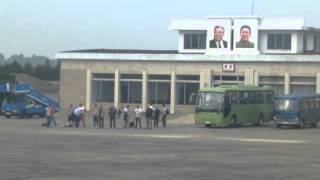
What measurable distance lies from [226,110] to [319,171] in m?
33.3

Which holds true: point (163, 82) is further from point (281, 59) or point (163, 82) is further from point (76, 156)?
point (76, 156)

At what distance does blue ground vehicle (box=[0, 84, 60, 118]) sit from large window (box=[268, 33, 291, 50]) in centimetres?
2363

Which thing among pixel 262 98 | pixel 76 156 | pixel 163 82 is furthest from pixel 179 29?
pixel 76 156

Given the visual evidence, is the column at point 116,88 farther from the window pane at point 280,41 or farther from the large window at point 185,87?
the window pane at point 280,41

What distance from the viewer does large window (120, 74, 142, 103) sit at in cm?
8162

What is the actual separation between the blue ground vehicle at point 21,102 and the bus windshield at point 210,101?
1991 centimetres

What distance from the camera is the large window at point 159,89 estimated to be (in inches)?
3184

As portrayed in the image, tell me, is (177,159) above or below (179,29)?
below

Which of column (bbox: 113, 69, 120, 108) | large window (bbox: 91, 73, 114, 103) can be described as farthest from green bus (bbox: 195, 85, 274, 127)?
large window (bbox: 91, 73, 114, 103)

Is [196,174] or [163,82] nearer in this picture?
[196,174]

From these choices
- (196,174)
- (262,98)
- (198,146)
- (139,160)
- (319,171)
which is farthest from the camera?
(262,98)

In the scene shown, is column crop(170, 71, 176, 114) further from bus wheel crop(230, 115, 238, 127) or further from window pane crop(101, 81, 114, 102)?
bus wheel crop(230, 115, 238, 127)

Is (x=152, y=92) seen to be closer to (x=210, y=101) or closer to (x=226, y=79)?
(x=226, y=79)

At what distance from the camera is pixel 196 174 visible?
18203mm
